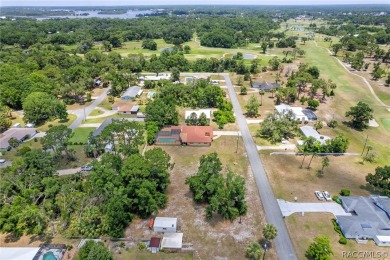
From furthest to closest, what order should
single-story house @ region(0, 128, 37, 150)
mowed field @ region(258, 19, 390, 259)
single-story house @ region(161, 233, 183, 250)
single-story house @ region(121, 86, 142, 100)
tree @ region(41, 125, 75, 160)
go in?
single-story house @ region(121, 86, 142, 100) < single-story house @ region(0, 128, 37, 150) < tree @ region(41, 125, 75, 160) < mowed field @ region(258, 19, 390, 259) < single-story house @ region(161, 233, 183, 250)

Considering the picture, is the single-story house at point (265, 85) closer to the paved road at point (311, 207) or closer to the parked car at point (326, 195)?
the parked car at point (326, 195)


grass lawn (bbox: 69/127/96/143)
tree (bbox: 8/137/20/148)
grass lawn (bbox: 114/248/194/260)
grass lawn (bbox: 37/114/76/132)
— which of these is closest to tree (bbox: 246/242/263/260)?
grass lawn (bbox: 114/248/194/260)

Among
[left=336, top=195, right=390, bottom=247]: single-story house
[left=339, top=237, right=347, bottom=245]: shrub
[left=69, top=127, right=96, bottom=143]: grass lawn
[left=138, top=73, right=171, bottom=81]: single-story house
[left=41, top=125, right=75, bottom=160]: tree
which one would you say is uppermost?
[left=41, top=125, right=75, bottom=160]: tree

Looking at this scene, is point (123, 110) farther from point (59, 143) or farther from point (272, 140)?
point (272, 140)

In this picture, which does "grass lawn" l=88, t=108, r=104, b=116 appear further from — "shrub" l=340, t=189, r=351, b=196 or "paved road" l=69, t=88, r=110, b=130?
"shrub" l=340, t=189, r=351, b=196

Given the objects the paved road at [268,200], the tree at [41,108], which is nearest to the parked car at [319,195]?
the paved road at [268,200]

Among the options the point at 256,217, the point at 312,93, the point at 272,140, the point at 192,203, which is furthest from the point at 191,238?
the point at 312,93

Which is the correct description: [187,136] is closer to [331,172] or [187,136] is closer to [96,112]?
[331,172]

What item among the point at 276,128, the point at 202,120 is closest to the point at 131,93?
the point at 202,120
